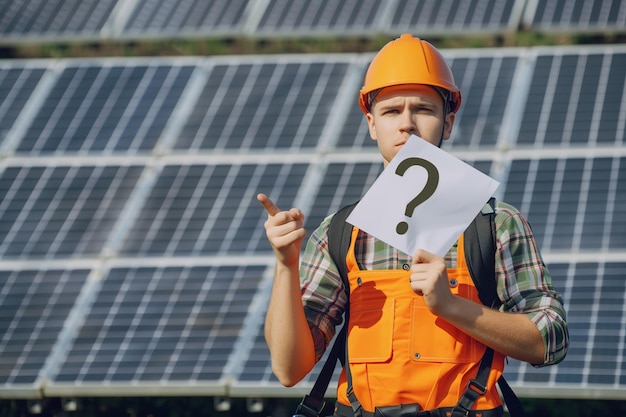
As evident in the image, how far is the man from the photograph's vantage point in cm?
355

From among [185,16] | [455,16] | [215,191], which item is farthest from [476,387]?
[185,16]

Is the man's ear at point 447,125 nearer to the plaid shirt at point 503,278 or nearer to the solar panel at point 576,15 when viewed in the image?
the plaid shirt at point 503,278

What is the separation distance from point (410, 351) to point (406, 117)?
77 cm

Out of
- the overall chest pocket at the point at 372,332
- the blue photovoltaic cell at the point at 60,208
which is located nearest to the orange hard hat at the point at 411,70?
the overall chest pocket at the point at 372,332

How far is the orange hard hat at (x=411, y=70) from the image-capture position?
12.9 ft

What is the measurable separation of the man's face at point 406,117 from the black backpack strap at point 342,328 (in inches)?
10.5

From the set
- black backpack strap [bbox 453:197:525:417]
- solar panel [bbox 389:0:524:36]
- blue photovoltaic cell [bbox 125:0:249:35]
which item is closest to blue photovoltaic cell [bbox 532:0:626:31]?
solar panel [bbox 389:0:524:36]

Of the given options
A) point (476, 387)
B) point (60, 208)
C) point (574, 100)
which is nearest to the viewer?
point (476, 387)

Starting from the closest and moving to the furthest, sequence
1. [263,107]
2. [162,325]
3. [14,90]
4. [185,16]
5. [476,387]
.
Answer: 1. [476,387]
2. [162,325]
3. [263,107]
4. [14,90]
5. [185,16]

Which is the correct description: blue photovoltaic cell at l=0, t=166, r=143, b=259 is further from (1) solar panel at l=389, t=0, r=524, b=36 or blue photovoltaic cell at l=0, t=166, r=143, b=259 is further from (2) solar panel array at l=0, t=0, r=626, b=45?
(1) solar panel at l=389, t=0, r=524, b=36

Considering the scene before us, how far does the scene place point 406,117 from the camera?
12.7 feet

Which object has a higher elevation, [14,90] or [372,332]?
[14,90]

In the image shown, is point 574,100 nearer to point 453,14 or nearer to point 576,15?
point 576,15

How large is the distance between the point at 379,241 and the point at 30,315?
16.5ft
